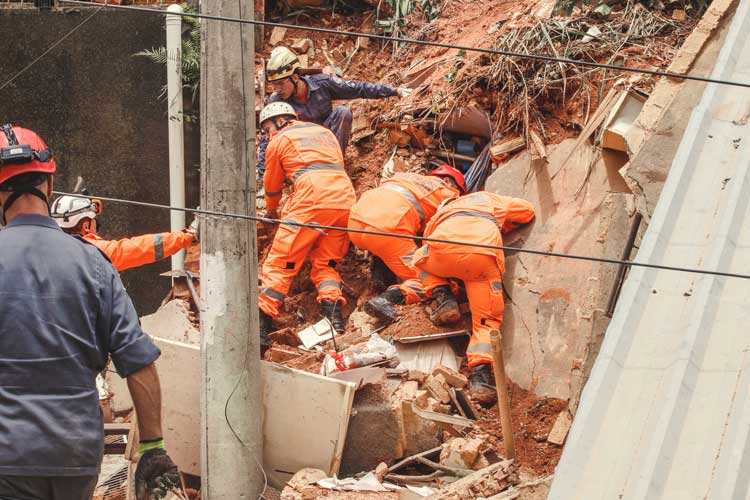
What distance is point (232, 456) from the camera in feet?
23.3

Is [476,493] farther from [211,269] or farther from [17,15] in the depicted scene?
[17,15]

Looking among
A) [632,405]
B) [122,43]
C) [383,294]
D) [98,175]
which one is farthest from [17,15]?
[632,405]

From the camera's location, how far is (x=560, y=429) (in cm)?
735

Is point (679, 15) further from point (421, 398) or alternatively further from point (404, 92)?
point (421, 398)

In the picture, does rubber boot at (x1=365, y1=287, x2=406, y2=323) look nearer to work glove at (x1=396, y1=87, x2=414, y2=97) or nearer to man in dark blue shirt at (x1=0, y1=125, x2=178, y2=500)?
work glove at (x1=396, y1=87, x2=414, y2=97)

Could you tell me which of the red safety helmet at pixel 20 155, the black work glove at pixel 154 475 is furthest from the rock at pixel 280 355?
the red safety helmet at pixel 20 155

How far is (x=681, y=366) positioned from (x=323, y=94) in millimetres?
6365

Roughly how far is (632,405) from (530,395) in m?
3.54

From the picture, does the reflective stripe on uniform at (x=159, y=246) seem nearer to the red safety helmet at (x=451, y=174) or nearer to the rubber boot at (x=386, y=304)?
the rubber boot at (x=386, y=304)

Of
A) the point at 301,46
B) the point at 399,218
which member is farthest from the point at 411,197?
the point at 301,46

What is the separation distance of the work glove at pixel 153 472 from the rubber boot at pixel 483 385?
3.86 m

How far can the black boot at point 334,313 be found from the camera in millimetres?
8953

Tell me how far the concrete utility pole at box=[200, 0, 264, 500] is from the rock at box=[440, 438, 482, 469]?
134cm

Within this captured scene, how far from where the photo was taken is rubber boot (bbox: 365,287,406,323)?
871 cm
